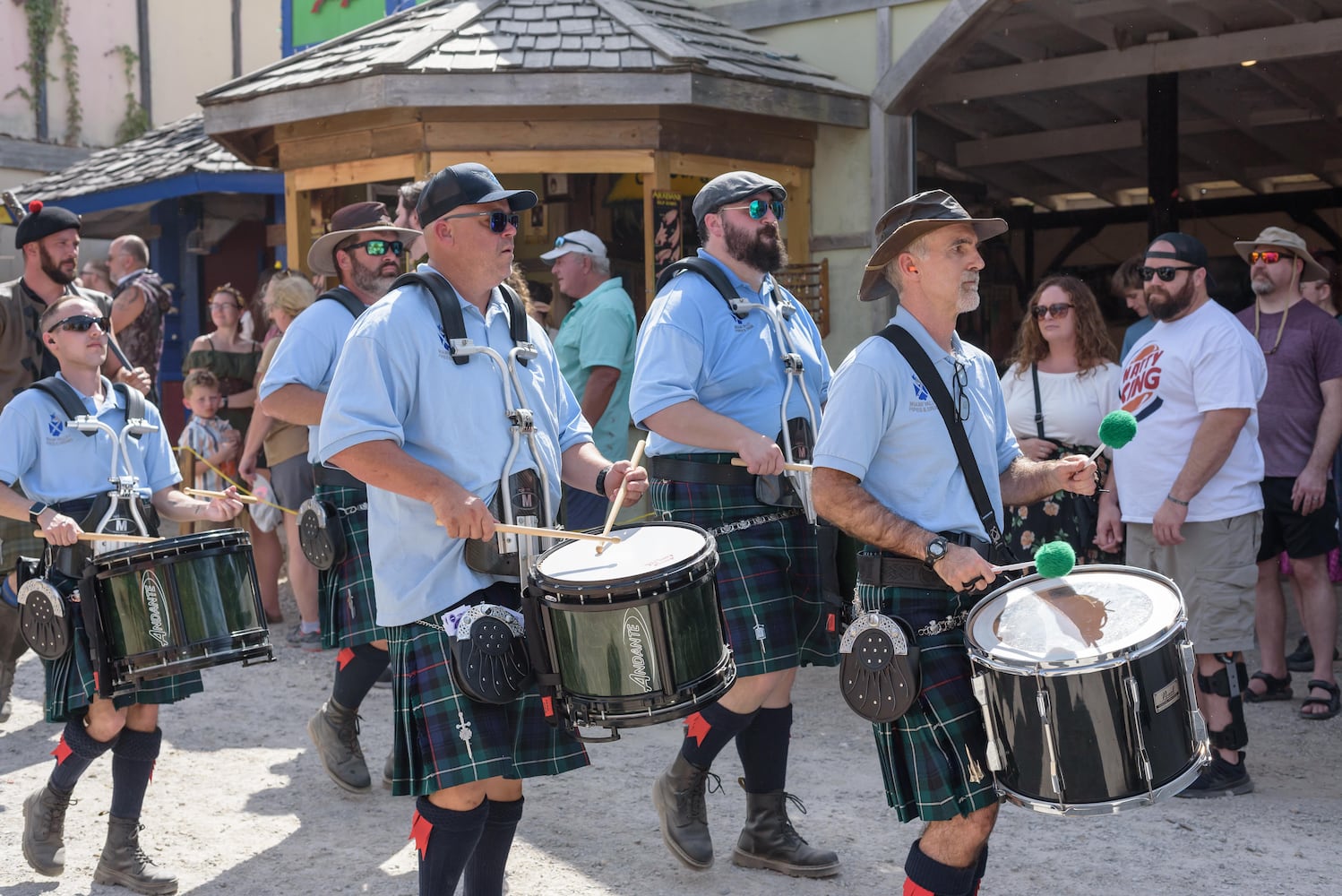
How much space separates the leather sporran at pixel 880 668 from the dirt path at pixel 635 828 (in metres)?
1.22

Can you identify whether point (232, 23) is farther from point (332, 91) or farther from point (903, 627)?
point (903, 627)

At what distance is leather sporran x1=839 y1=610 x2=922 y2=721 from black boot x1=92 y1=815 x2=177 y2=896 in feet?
7.37

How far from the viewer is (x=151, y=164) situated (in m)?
11.2

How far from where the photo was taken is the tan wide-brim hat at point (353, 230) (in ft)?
16.5

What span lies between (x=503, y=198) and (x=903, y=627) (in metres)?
1.35

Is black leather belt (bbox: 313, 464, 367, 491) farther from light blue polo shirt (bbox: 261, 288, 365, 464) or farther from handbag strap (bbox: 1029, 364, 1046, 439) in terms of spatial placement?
handbag strap (bbox: 1029, 364, 1046, 439)

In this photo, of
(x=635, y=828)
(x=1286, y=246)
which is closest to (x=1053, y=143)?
(x=1286, y=246)

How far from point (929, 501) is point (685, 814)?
4.84 feet

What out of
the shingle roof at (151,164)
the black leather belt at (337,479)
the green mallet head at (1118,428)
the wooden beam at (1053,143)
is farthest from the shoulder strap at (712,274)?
the wooden beam at (1053,143)

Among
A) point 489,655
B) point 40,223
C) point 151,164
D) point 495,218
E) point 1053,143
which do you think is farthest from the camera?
point 1053,143

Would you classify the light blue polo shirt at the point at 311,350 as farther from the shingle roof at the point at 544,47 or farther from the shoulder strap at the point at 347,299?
the shingle roof at the point at 544,47

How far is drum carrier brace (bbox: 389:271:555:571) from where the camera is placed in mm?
3227

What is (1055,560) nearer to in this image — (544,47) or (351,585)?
(351,585)

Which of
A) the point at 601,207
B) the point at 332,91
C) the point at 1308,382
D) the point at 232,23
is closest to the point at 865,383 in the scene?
the point at 1308,382
